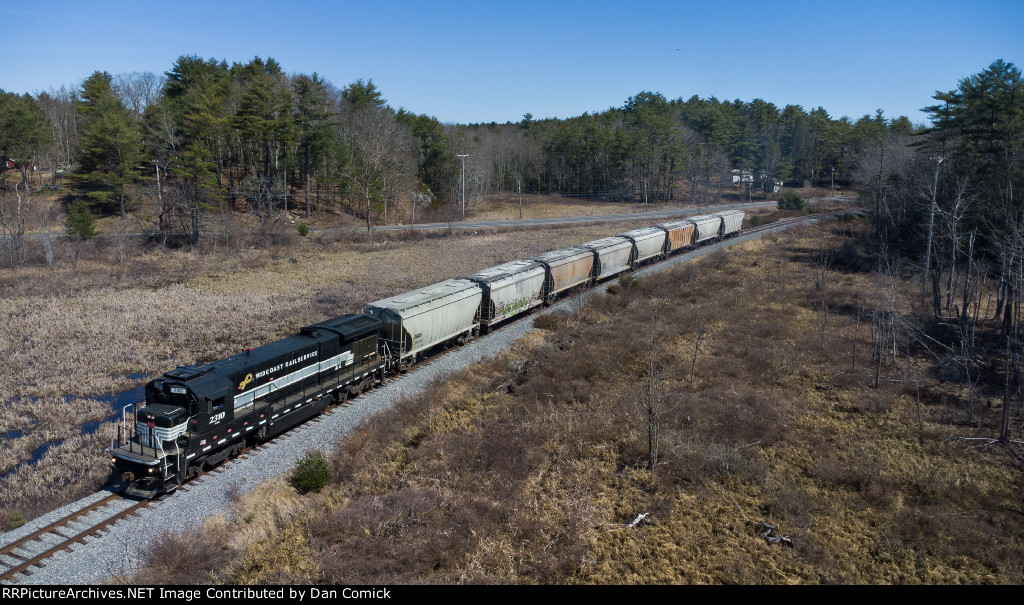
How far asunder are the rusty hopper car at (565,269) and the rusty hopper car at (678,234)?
15.3 m

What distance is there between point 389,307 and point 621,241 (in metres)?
25.5

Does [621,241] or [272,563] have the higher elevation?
[621,241]

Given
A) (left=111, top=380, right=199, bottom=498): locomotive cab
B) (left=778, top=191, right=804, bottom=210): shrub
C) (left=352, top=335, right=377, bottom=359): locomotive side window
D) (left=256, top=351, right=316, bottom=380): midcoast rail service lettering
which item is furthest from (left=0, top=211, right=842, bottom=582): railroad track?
(left=778, top=191, right=804, bottom=210): shrub

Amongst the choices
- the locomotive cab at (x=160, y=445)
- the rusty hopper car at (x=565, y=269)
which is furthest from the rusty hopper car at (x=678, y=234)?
the locomotive cab at (x=160, y=445)

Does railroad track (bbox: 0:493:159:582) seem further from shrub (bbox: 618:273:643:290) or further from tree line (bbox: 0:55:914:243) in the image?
tree line (bbox: 0:55:914:243)

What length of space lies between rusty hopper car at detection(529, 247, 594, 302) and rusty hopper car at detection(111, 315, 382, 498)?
16073 millimetres

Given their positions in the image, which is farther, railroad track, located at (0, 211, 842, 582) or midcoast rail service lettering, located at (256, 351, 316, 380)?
midcoast rail service lettering, located at (256, 351, 316, 380)

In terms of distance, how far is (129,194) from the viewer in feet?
196

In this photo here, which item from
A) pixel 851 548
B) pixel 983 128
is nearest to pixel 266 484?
pixel 851 548

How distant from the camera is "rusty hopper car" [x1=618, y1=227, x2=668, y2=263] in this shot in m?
47.5
